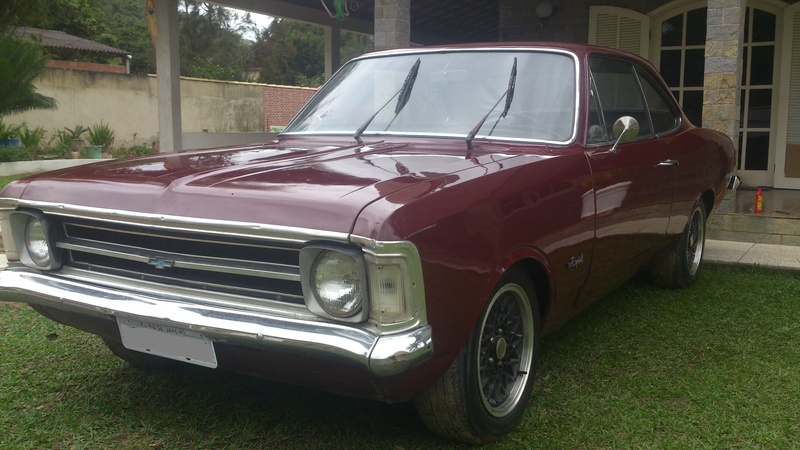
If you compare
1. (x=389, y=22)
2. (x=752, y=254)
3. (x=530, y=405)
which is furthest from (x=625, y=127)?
(x=389, y=22)

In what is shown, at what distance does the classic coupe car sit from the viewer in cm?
244

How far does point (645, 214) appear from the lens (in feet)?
13.6

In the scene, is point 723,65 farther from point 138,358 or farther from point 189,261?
point 189,261

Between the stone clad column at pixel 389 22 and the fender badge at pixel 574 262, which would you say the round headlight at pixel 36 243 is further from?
the stone clad column at pixel 389 22

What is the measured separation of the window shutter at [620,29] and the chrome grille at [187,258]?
8.92 meters

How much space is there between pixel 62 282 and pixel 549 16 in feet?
31.0

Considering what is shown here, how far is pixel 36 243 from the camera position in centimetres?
311

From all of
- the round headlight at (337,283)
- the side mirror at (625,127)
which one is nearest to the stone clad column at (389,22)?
→ the side mirror at (625,127)

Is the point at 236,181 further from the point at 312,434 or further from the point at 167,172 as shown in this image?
the point at 312,434

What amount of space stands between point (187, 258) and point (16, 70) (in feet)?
41.9

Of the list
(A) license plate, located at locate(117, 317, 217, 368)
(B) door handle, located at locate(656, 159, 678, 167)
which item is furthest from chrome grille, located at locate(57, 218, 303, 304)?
(B) door handle, located at locate(656, 159, 678, 167)

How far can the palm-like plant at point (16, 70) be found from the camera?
43.8ft

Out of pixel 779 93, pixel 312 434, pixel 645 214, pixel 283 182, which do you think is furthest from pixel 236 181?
pixel 779 93

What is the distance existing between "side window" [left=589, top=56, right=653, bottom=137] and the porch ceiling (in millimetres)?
8409
